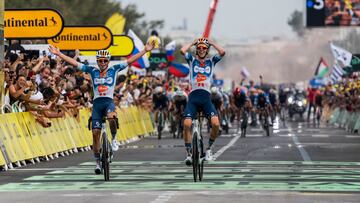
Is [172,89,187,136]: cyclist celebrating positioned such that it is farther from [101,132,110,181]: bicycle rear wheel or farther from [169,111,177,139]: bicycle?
[101,132,110,181]: bicycle rear wheel

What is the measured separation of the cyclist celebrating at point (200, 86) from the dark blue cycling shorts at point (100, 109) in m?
1.22

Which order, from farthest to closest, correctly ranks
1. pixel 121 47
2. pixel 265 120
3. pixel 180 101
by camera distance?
pixel 265 120
pixel 121 47
pixel 180 101

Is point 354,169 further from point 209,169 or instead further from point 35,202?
point 35,202

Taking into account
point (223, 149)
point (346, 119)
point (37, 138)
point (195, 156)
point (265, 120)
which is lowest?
point (195, 156)

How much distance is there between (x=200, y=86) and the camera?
65.1 feet

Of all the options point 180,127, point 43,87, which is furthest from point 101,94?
point 180,127

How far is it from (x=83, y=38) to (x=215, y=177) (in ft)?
51.9

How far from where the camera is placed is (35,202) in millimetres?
15023

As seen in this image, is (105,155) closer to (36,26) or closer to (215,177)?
(215,177)

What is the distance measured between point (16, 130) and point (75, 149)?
5382 mm

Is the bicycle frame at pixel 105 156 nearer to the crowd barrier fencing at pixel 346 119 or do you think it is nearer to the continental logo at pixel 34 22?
the continental logo at pixel 34 22

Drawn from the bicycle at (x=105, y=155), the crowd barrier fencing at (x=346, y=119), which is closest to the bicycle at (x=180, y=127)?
the crowd barrier fencing at (x=346, y=119)

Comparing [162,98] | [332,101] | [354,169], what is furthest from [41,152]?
[332,101]

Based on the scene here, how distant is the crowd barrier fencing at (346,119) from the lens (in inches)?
1837
